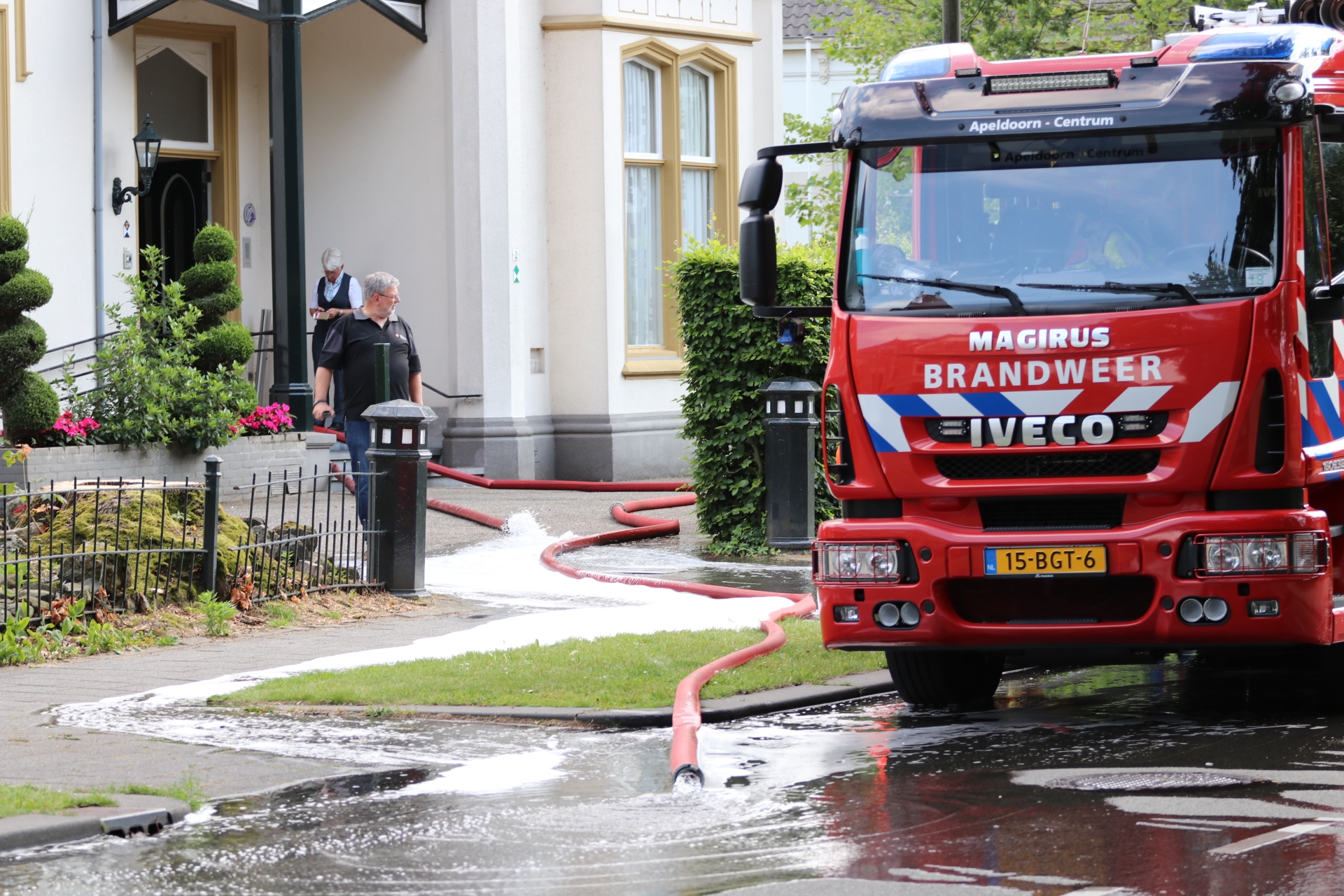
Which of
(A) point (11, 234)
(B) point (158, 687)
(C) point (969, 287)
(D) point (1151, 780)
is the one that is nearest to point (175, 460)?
(A) point (11, 234)

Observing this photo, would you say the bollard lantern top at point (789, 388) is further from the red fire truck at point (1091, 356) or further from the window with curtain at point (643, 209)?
the window with curtain at point (643, 209)

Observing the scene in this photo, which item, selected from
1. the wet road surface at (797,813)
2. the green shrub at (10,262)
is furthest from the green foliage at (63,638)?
the green shrub at (10,262)

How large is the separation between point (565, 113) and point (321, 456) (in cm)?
483

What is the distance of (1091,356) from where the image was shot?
7.63 meters

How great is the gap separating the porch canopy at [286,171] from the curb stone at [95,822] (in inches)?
493

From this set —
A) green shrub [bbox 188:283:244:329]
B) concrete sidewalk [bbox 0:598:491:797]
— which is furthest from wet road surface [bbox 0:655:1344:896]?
green shrub [bbox 188:283:244:329]

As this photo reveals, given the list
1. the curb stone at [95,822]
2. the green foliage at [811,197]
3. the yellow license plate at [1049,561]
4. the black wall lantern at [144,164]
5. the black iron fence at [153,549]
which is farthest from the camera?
the green foliage at [811,197]

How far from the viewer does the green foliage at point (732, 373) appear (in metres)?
14.6

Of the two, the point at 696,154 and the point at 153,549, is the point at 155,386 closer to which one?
the point at 153,549

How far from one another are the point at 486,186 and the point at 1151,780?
1453cm

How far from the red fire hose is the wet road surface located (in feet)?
0.51

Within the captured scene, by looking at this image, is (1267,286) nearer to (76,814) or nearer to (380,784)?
(380,784)

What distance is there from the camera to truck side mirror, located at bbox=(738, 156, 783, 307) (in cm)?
838

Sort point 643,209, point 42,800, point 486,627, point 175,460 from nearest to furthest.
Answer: point 42,800, point 486,627, point 175,460, point 643,209
